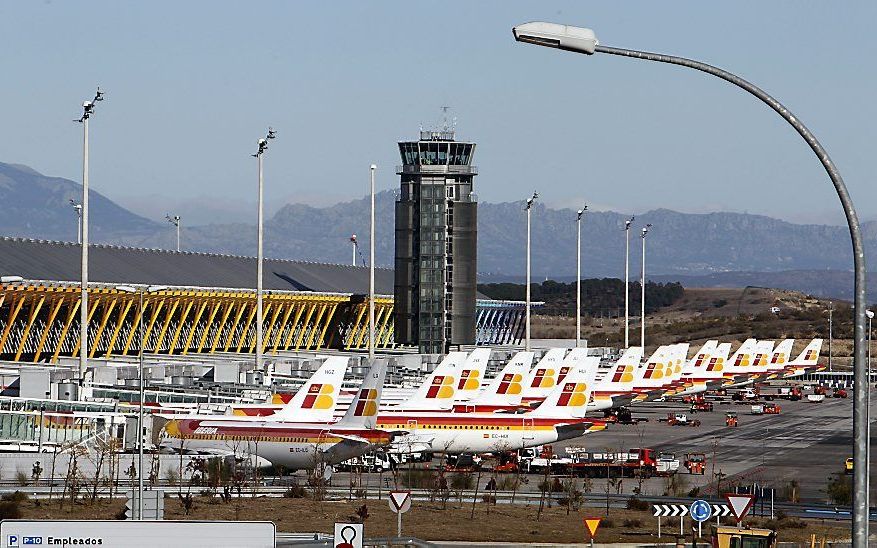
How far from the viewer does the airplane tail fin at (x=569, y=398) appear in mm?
85562

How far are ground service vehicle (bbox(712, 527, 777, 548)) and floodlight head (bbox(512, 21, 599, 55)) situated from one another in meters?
25.2

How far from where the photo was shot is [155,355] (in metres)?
146

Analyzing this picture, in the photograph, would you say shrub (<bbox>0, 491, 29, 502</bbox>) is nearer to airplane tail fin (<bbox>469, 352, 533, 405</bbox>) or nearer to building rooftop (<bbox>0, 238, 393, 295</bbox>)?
airplane tail fin (<bbox>469, 352, 533, 405</bbox>)

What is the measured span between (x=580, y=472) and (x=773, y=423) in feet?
151

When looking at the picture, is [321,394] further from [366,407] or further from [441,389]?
[441,389]

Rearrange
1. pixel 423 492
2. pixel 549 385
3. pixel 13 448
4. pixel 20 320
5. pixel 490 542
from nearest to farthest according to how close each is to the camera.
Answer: pixel 490 542 < pixel 423 492 < pixel 13 448 < pixel 549 385 < pixel 20 320

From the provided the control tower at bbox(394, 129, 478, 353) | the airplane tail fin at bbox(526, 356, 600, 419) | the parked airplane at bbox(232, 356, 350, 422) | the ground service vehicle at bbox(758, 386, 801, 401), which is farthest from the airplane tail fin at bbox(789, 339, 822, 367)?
the parked airplane at bbox(232, 356, 350, 422)

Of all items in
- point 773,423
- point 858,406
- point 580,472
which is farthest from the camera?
point 773,423

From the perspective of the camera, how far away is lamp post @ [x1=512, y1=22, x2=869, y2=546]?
2166cm

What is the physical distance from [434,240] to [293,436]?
90281 mm

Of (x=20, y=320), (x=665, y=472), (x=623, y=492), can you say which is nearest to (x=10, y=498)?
(x=623, y=492)

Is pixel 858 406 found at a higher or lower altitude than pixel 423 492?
higher

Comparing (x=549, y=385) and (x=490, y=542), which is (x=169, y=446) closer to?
(x=490, y=542)

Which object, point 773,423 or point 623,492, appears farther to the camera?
point 773,423
